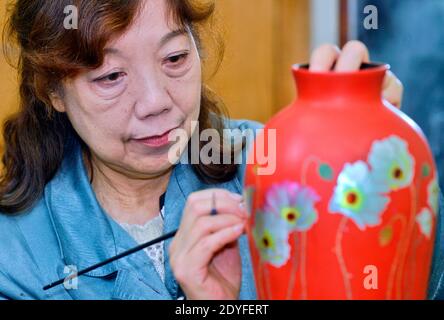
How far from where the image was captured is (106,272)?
141 cm

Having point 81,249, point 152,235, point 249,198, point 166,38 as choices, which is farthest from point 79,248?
point 249,198

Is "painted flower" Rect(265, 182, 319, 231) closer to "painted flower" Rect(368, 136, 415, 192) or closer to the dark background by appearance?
"painted flower" Rect(368, 136, 415, 192)

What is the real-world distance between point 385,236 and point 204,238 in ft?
0.73

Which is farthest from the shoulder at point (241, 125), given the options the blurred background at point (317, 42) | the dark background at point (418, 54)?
the dark background at point (418, 54)

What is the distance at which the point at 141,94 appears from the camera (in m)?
1.33

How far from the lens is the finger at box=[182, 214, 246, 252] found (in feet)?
3.41

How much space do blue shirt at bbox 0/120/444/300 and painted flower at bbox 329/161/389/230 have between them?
0.43 meters

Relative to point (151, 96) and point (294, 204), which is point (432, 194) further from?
point (151, 96)

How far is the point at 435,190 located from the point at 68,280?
640 millimetres

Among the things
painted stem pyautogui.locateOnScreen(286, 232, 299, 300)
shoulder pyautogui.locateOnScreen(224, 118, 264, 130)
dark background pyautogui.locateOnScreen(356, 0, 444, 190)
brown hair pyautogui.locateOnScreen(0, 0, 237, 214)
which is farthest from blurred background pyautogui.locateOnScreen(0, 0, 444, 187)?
painted stem pyautogui.locateOnScreen(286, 232, 299, 300)

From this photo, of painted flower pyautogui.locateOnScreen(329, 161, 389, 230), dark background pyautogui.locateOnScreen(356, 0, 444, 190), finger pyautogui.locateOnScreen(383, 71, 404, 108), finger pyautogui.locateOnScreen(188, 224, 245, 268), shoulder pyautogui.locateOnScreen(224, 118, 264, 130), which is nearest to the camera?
painted flower pyautogui.locateOnScreen(329, 161, 389, 230)
